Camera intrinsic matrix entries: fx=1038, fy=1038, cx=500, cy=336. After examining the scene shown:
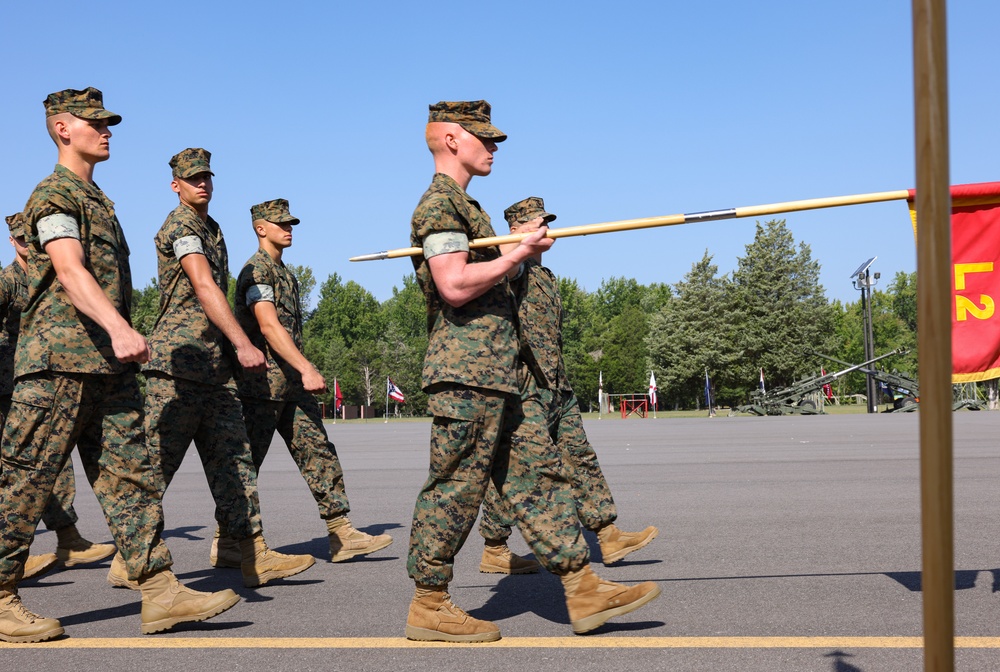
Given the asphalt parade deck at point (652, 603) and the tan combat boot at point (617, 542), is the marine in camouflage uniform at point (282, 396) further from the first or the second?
the tan combat boot at point (617, 542)

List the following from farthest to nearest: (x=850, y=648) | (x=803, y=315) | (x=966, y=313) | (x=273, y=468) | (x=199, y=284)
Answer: (x=803, y=315) → (x=273, y=468) → (x=199, y=284) → (x=966, y=313) → (x=850, y=648)

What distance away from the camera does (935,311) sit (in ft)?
5.91

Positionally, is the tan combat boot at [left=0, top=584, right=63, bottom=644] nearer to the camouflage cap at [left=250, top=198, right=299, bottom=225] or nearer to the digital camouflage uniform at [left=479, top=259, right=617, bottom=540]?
the digital camouflage uniform at [left=479, top=259, right=617, bottom=540]

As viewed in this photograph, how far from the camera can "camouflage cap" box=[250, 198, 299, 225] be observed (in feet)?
22.9

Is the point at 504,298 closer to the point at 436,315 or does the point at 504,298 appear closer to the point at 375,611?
the point at 436,315

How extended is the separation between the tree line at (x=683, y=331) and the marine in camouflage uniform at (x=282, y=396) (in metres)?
53.3

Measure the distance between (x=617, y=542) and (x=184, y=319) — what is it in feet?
9.29

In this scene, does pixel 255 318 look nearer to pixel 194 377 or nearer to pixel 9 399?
pixel 194 377

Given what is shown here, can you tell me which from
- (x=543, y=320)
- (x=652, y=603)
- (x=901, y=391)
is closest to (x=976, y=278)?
(x=652, y=603)

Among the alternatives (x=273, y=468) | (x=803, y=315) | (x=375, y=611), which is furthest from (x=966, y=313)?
(x=803, y=315)

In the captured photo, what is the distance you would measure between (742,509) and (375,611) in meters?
4.44

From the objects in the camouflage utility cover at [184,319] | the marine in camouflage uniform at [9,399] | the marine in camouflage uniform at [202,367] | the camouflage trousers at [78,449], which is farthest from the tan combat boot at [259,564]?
the marine in camouflage uniform at [9,399]

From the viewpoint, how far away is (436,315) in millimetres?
4586

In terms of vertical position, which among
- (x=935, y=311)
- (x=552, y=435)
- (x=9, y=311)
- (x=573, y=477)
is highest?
(x=9, y=311)
